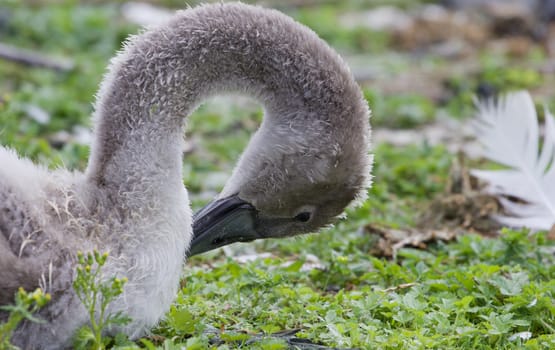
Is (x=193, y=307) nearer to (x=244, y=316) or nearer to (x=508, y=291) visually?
(x=244, y=316)

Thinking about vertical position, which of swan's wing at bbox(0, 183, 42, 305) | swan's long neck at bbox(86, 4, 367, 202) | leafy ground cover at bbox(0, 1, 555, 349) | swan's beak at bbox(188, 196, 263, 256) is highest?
swan's long neck at bbox(86, 4, 367, 202)

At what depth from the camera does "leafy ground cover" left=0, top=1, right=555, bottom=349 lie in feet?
15.4

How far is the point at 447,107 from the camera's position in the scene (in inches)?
444

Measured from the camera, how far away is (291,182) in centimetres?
520

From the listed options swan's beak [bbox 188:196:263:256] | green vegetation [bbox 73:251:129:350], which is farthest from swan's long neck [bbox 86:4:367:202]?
green vegetation [bbox 73:251:129:350]

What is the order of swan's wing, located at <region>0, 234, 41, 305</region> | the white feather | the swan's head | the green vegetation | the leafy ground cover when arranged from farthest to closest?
1. the white feather
2. the swan's head
3. the leafy ground cover
4. swan's wing, located at <region>0, 234, 41, 305</region>
5. the green vegetation

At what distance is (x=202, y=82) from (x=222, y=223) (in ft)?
2.67

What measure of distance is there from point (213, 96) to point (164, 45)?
43cm

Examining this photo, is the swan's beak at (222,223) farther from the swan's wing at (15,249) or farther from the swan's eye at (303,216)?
the swan's wing at (15,249)

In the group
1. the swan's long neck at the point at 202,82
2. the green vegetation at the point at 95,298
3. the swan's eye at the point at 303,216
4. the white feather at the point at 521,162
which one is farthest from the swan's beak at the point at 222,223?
the white feather at the point at 521,162

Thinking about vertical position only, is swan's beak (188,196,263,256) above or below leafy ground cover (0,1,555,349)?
above

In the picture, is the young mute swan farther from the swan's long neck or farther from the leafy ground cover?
the leafy ground cover

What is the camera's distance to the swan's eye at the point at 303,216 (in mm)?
5270

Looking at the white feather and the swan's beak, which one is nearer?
the swan's beak
